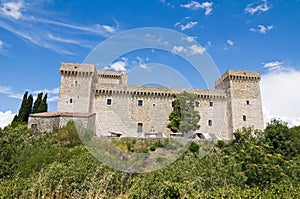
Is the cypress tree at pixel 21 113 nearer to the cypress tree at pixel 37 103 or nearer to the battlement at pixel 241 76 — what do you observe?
the cypress tree at pixel 37 103

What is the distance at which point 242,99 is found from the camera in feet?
87.8

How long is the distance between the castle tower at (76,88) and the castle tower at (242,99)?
15219 mm

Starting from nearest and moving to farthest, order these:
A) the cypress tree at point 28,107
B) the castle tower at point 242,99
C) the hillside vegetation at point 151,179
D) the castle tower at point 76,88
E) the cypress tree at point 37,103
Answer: the hillside vegetation at point 151,179
the castle tower at point 76,88
the cypress tree at point 28,107
the castle tower at point 242,99
the cypress tree at point 37,103

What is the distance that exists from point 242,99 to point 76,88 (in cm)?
1932

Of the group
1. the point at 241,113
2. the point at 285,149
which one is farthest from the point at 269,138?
the point at 241,113

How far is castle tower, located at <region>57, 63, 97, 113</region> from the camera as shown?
→ 2375 centimetres

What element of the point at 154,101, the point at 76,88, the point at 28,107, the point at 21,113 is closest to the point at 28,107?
the point at 28,107

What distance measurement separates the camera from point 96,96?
25.7 metres

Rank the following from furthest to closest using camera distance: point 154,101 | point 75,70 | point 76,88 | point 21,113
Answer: point 154,101 → point 21,113 → point 75,70 → point 76,88

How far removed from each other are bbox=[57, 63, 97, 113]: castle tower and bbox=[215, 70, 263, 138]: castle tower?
15.2 metres

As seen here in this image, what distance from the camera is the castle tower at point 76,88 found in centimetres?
2375

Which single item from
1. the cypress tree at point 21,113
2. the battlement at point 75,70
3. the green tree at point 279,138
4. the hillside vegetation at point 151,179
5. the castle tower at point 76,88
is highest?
the battlement at point 75,70

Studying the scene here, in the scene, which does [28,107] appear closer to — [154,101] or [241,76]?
[154,101]

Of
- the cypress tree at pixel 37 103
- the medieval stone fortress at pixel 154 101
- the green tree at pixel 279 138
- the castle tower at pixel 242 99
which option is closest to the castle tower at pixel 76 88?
the medieval stone fortress at pixel 154 101
